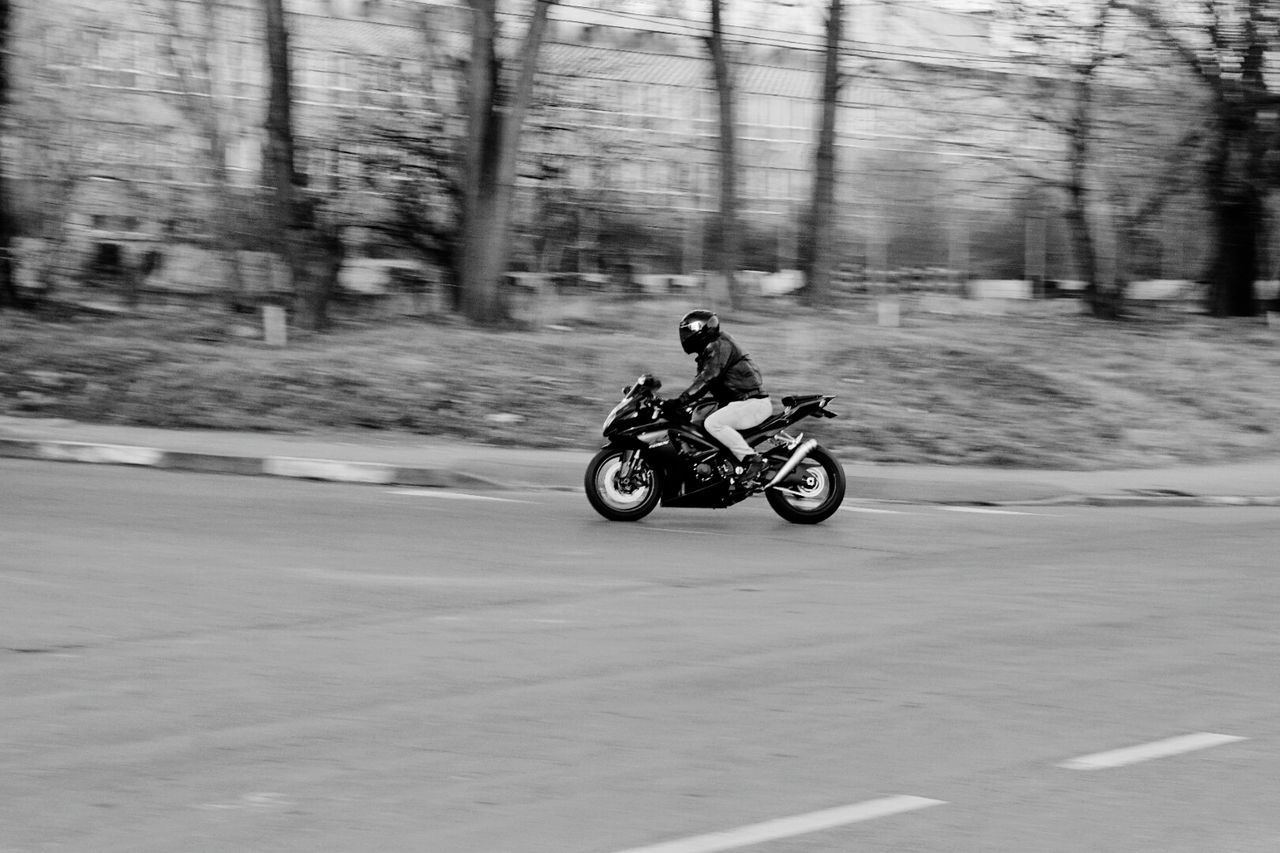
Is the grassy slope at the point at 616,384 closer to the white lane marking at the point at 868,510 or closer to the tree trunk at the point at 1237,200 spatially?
the white lane marking at the point at 868,510

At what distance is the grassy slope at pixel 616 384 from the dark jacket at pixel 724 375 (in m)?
5.75

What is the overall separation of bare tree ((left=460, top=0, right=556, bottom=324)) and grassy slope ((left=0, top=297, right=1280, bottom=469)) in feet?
2.88

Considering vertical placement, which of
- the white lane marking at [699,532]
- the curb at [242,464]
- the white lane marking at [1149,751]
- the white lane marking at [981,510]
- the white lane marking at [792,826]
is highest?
the white lane marking at [792,826]

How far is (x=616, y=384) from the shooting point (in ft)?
71.4

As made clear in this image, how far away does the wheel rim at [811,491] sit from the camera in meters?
13.2

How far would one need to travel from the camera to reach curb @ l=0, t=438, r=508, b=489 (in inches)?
630

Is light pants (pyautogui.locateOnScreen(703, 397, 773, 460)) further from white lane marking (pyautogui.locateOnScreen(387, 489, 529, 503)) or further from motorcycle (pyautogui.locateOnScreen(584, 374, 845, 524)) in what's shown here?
white lane marking (pyautogui.locateOnScreen(387, 489, 529, 503))

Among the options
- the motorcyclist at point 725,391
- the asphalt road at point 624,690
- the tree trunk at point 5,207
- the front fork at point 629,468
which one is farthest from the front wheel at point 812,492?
the tree trunk at point 5,207

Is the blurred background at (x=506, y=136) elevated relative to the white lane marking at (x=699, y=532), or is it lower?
elevated

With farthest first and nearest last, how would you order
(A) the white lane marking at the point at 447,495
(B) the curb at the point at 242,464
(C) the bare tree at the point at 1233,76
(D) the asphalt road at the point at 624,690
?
(C) the bare tree at the point at 1233,76 → (B) the curb at the point at 242,464 → (A) the white lane marking at the point at 447,495 → (D) the asphalt road at the point at 624,690

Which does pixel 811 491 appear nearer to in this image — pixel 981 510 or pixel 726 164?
pixel 981 510

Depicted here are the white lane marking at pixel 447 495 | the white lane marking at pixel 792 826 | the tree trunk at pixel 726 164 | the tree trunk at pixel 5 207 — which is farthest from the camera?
the tree trunk at pixel 726 164

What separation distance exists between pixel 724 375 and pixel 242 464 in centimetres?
574

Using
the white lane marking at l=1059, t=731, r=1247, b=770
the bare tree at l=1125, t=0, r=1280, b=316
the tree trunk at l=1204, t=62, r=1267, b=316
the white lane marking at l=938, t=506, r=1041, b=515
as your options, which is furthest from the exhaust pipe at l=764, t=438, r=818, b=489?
the tree trunk at l=1204, t=62, r=1267, b=316
